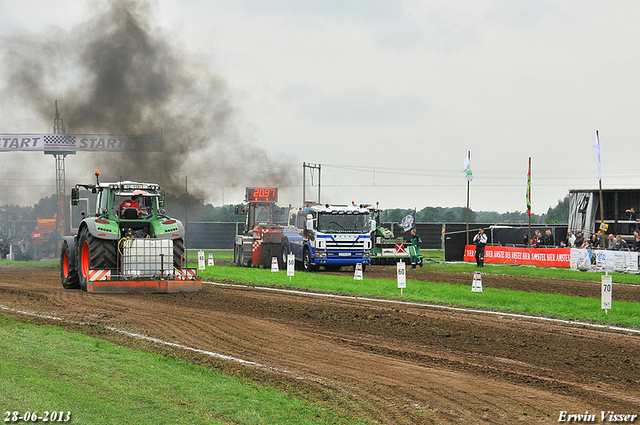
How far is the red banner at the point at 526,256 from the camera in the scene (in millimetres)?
33278

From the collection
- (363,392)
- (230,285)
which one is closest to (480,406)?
(363,392)

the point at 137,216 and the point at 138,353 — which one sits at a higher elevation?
the point at 137,216

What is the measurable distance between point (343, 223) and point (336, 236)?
76 centimetres

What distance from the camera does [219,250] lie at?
58.4 metres

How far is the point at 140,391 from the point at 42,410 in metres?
1.34

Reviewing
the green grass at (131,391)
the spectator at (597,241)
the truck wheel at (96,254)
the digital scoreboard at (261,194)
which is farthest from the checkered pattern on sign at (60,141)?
the green grass at (131,391)

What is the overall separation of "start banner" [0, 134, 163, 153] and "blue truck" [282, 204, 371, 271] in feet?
34.6

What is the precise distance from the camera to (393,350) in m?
10.8

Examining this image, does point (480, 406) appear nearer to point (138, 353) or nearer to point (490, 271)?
point (138, 353)

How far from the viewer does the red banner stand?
33.3 m

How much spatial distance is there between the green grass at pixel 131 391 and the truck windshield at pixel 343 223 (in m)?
20.0

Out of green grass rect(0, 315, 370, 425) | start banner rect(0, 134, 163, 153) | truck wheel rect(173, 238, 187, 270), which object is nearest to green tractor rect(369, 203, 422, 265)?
start banner rect(0, 134, 163, 153)

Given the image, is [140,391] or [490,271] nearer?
[140,391]

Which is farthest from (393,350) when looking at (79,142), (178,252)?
(79,142)
